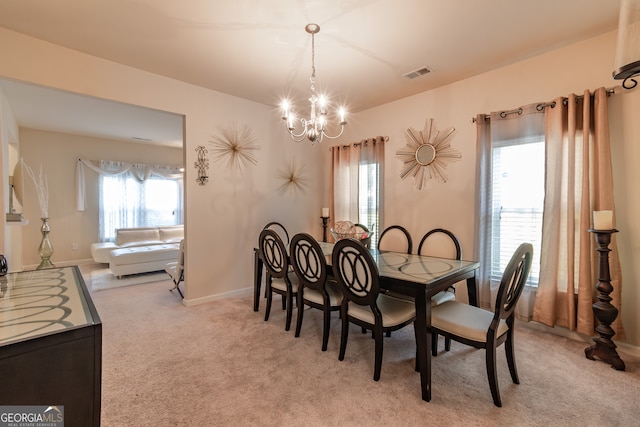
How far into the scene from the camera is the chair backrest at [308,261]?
2.39 m

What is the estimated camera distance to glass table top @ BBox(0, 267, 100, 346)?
Result: 989 millimetres

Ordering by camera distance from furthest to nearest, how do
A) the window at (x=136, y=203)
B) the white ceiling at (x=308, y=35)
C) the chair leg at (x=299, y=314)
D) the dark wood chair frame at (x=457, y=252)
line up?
the window at (x=136, y=203) < the chair leg at (x=299, y=314) < the dark wood chair frame at (x=457, y=252) < the white ceiling at (x=308, y=35)

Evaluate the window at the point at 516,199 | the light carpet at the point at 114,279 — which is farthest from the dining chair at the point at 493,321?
the light carpet at the point at 114,279

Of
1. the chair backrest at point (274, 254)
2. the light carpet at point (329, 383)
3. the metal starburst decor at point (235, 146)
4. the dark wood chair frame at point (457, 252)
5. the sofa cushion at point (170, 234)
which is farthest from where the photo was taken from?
the sofa cushion at point (170, 234)

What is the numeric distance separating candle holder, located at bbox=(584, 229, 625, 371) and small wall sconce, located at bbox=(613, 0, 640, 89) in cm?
160

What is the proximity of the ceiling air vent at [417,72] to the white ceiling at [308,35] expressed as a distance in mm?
75

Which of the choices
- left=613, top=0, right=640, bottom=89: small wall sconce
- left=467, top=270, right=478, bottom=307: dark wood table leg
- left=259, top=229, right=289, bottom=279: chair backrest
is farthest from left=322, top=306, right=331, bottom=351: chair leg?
left=613, top=0, right=640, bottom=89: small wall sconce

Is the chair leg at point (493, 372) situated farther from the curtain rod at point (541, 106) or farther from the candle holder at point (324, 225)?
the candle holder at point (324, 225)

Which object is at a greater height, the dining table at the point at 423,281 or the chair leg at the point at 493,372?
the dining table at the point at 423,281

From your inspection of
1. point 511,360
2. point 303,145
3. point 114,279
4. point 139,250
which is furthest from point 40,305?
point 139,250

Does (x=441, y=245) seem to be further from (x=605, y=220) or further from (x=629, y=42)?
(x=629, y=42)

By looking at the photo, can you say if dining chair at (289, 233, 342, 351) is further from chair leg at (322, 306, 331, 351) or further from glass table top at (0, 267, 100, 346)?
glass table top at (0, 267, 100, 346)

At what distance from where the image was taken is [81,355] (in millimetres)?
1012

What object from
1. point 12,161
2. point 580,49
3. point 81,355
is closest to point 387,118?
point 580,49
